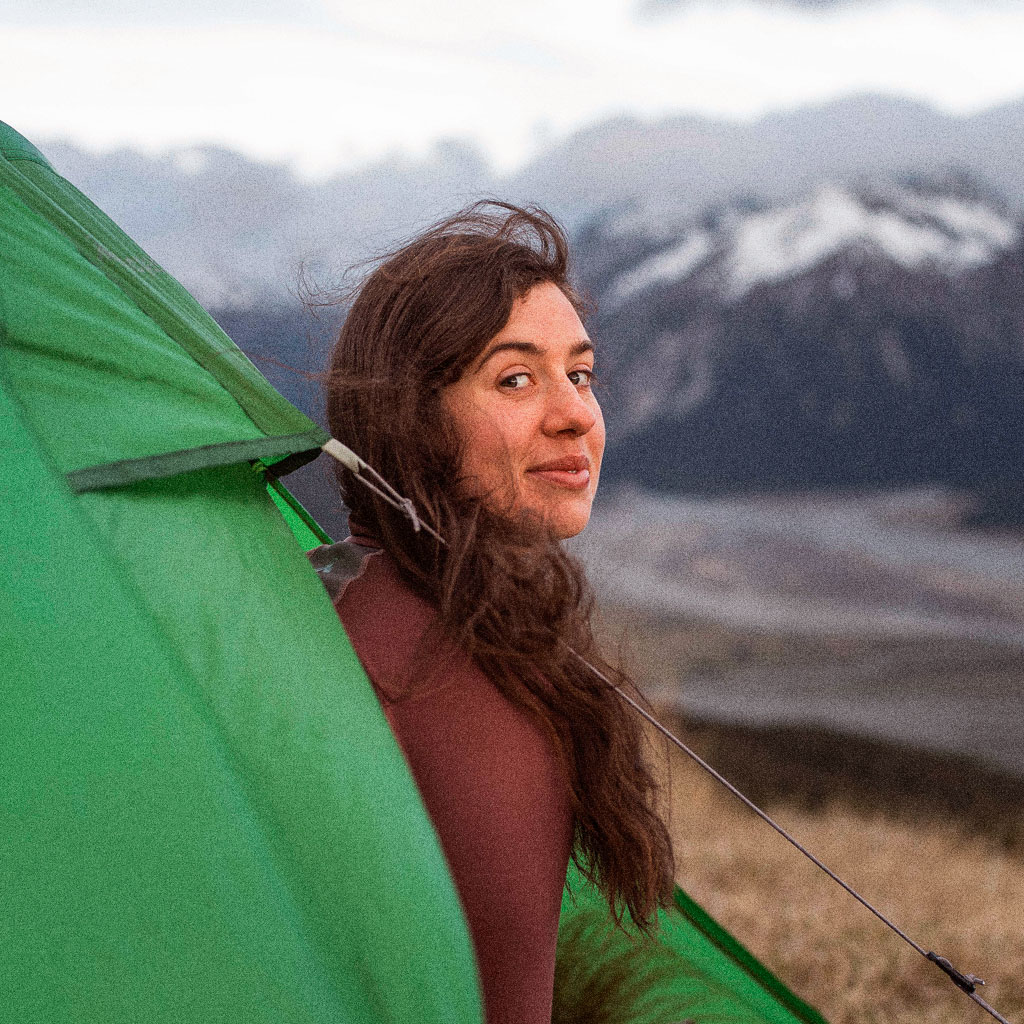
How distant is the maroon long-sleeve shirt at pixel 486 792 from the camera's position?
2.85 ft

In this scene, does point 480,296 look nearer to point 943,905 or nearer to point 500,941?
point 500,941

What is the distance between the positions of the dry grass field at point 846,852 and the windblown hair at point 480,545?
0.22ft

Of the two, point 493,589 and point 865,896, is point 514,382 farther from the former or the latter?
point 865,896

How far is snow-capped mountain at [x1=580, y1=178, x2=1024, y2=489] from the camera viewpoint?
26.4ft

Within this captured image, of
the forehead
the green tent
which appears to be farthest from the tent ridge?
the forehead

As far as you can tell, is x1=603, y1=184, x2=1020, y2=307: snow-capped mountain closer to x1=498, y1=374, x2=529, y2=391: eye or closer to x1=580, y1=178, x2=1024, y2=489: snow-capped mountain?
x1=580, y1=178, x2=1024, y2=489: snow-capped mountain

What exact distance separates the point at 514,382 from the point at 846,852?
4316 mm

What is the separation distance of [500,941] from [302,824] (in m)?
0.26

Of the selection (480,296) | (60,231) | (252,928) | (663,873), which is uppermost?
(60,231)

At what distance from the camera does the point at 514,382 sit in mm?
1051

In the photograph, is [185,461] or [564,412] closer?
[185,461]

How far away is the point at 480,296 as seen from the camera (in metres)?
1.04

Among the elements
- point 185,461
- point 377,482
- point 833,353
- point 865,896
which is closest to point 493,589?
point 377,482

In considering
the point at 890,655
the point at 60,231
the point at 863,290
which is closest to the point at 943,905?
the point at 890,655
